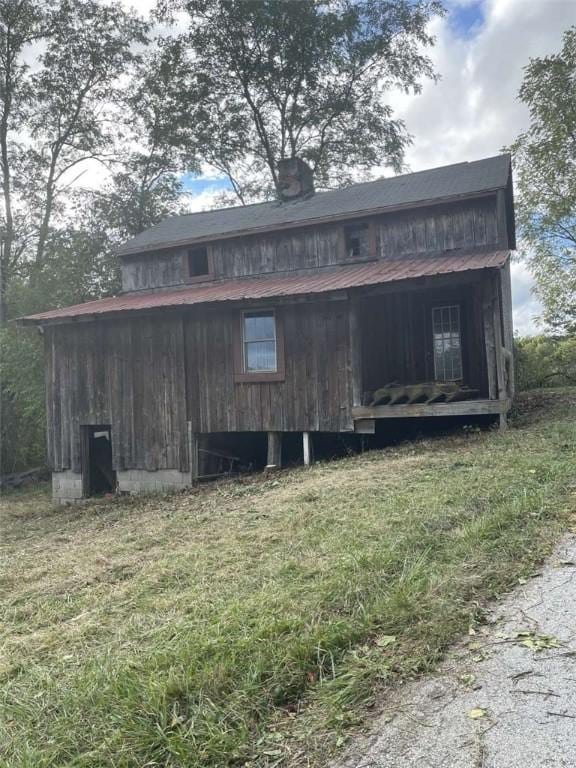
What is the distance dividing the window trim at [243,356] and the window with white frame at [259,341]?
4 cm

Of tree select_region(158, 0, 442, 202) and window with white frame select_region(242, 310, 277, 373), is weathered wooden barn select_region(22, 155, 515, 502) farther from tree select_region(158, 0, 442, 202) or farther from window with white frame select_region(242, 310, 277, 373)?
tree select_region(158, 0, 442, 202)

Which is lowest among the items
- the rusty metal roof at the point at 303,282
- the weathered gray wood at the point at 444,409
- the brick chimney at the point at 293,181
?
the weathered gray wood at the point at 444,409

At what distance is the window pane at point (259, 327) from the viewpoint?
1218 centimetres

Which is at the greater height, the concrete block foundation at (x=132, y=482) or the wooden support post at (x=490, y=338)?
the wooden support post at (x=490, y=338)

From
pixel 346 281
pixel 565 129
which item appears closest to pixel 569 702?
pixel 346 281

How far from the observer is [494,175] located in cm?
1366

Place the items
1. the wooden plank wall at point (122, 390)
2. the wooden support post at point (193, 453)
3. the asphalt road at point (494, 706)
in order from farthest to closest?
the wooden plank wall at point (122, 390), the wooden support post at point (193, 453), the asphalt road at point (494, 706)

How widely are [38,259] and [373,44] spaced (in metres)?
17.4

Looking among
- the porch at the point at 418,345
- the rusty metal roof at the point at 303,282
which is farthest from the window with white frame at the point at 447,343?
the rusty metal roof at the point at 303,282

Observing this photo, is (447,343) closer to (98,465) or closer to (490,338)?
(490,338)

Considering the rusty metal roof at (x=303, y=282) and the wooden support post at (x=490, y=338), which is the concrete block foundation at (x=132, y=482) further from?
the wooden support post at (x=490, y=338)

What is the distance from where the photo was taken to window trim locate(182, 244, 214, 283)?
51.8ft

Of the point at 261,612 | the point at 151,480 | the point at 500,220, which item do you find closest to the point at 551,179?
the point at 500,220

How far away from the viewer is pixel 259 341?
483 inches
